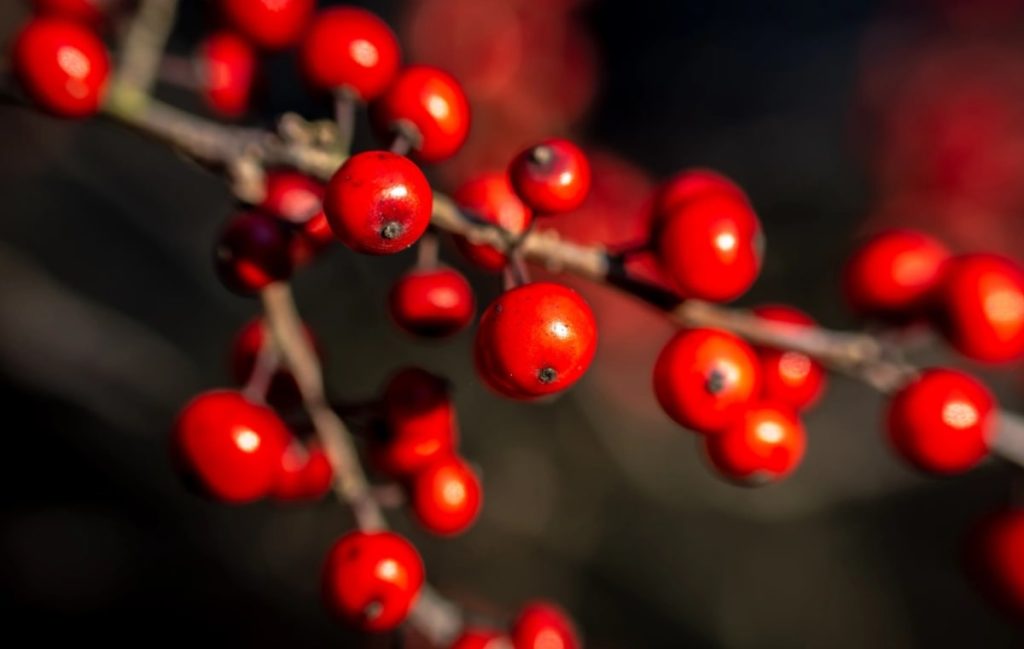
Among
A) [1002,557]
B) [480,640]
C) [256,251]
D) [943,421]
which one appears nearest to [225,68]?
[256,251]

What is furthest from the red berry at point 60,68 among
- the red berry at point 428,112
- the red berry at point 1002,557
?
the red berry at point 1002,557

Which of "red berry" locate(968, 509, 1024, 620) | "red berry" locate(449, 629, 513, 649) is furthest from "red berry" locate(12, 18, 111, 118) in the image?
"red berry" locate(968, 509, 1024, 620)

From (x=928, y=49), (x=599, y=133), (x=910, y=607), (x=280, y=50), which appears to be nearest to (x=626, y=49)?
(x=599, y=133)

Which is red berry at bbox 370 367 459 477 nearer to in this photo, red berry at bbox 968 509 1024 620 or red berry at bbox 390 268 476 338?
red berry at bbox 390 268 476 338

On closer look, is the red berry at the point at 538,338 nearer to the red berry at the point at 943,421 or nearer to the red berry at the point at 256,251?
the red berry at the point at 256,251

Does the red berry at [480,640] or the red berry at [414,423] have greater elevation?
the red berry at [414,423]

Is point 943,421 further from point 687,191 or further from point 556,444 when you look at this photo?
point 556,444
